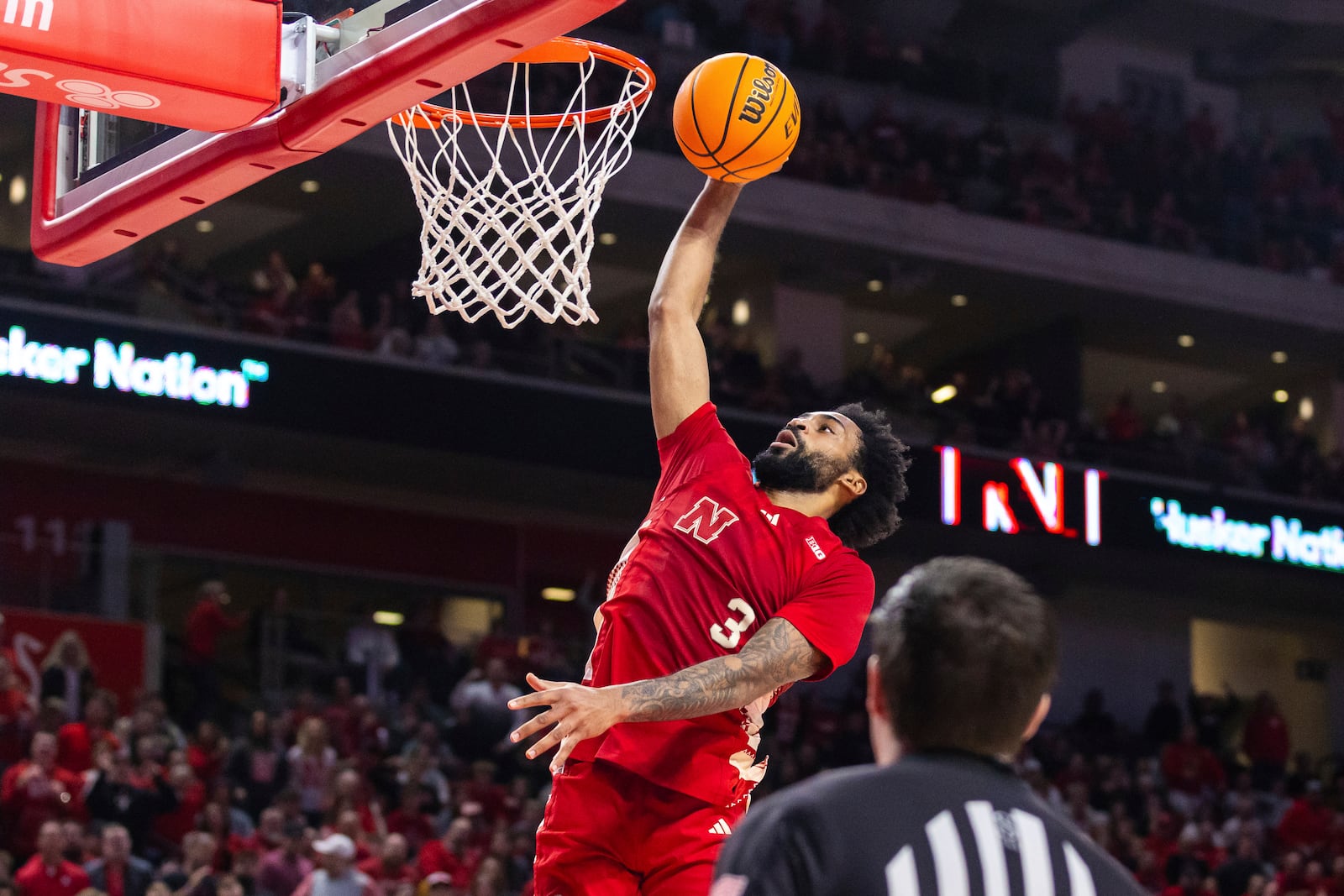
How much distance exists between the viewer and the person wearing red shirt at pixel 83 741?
37.9ft

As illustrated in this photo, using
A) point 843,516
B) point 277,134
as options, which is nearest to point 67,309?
point 277,134

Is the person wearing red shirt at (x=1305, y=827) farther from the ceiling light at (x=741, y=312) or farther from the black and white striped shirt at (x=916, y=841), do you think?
the black and white striped shirt at (x=916, y=841)

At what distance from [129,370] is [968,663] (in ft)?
49.9

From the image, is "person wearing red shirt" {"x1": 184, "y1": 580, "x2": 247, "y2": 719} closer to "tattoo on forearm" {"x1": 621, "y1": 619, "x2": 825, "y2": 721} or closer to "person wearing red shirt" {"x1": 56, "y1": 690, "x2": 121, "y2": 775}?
"person wearing red shirt" {"x1": 56, "y1": 690, "x2": 121, "y2": 775}

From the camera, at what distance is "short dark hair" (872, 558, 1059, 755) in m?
2.33

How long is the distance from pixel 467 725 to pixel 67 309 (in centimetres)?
543

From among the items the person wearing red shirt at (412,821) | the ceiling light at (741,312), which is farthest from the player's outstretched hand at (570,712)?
the ceiling light at (741,312)

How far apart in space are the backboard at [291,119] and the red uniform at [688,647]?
1240 mm

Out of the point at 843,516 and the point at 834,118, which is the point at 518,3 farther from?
the point at 834,118

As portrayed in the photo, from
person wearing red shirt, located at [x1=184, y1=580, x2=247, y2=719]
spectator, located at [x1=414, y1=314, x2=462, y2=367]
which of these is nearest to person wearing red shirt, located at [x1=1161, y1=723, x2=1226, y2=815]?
spectator, located at [x1=414, y1=314, x2=462, y2=367]

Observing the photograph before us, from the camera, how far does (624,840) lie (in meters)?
4.41

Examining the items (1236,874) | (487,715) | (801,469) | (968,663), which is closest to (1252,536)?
(1236,874)

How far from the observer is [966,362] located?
82.9 ft

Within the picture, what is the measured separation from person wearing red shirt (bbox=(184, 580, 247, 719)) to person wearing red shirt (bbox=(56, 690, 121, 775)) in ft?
8.43
